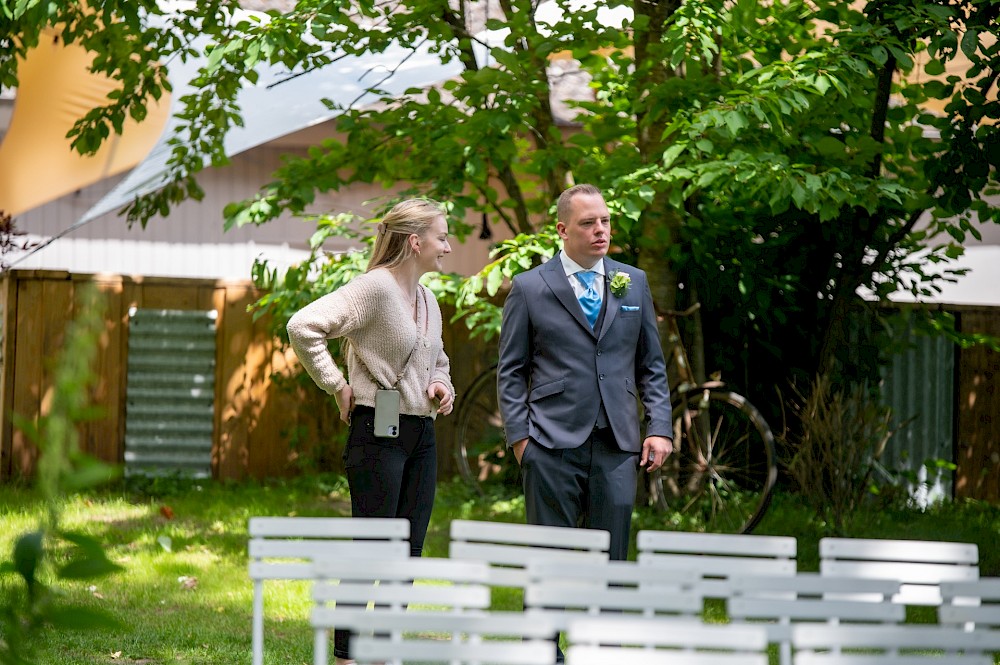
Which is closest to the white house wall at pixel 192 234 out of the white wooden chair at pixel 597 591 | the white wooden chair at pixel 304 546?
the white wooden chair at pixel 304 546

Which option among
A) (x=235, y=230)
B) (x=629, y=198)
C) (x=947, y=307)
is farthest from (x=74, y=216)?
(x=947, y=307)

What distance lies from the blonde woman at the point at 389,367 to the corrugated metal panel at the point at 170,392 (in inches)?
213

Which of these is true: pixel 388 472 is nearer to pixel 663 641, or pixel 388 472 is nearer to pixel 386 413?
pixel 386 413

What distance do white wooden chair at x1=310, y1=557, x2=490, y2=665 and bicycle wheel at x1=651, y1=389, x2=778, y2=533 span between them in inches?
167

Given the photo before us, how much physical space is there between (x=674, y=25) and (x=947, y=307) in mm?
4252

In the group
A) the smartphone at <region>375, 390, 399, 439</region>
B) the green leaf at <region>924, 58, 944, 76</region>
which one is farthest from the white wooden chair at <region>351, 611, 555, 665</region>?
the green leaf at <region>924, 58, 944, 76</region>

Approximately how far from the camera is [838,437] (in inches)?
283

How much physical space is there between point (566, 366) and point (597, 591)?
1594 millimetres

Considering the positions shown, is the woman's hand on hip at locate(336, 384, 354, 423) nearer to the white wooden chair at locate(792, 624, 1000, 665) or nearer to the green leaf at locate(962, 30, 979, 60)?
the white wooden chair at locate(792, 624, 1000, 665)

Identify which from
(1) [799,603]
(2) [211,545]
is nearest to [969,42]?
(1) [799,603]

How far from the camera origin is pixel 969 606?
2.66 metres

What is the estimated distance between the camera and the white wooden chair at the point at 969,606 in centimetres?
263

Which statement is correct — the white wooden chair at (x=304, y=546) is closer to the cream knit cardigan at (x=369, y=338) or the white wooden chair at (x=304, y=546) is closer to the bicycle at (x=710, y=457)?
the cream knit cardigan at (x=369, y=338)

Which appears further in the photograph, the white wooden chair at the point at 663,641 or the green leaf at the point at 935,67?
the green leaf at the point at 935,67
